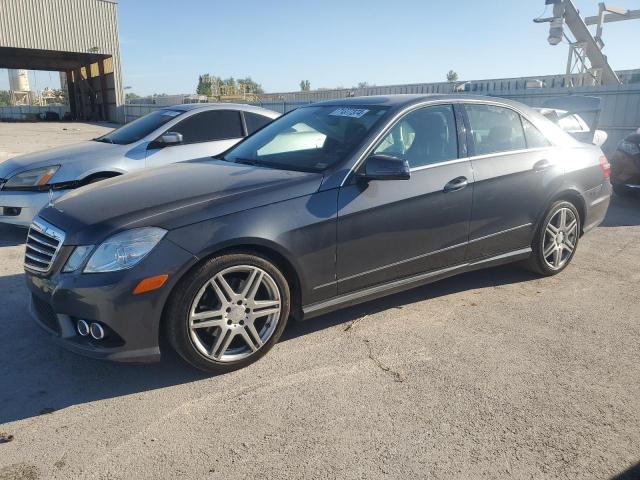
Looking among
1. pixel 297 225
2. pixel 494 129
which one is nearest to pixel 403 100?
pixel 494 129

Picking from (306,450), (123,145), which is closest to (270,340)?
(306,450)

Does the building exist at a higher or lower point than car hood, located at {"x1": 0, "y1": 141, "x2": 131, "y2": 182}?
higher

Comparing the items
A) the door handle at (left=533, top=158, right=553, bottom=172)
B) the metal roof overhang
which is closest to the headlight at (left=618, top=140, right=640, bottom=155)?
the door handle at (left=533, top=158, right=553, bottom=172)

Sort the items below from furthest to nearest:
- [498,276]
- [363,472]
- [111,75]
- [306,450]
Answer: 1. [111,75]
2. [498,276]
3. [306,450]
4. [363,472]

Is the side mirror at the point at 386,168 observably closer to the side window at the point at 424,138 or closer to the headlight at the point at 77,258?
the side window at the point at 424,138

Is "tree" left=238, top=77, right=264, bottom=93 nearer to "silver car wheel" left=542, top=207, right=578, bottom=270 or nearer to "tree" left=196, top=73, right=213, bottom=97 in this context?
"tree" left=196, top=73, right=213, bottom=97

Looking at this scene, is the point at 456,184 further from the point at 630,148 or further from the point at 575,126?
the point at 575,126

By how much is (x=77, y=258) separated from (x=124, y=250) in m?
0.30

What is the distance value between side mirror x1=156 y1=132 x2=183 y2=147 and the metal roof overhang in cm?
3207

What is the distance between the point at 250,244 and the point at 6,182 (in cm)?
415

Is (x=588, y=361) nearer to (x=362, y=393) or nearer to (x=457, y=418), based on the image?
(x=457, y=418)

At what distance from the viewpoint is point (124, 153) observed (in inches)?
241

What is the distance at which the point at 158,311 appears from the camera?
9.42 feet

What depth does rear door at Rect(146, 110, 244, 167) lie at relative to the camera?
6.32 metres
